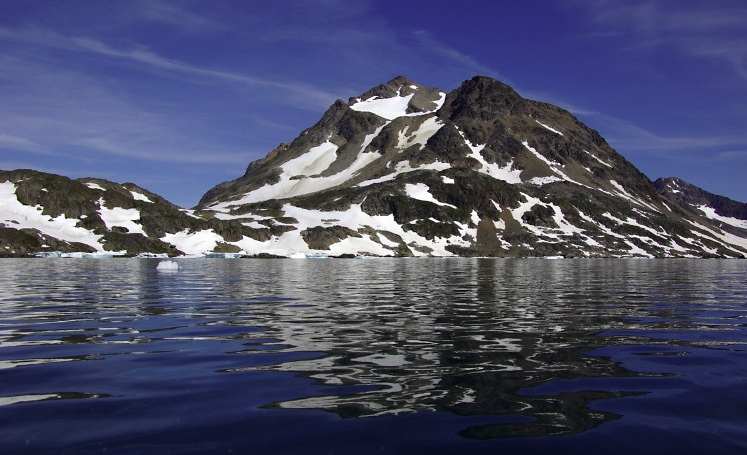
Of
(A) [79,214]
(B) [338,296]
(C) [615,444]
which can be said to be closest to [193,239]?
(A) [79,214]

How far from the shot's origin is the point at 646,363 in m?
16.0

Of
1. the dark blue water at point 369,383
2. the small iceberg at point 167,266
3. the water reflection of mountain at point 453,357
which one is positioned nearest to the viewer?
the dark blue water at point 369,383

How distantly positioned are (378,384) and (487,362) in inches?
156

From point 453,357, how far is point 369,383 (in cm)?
400

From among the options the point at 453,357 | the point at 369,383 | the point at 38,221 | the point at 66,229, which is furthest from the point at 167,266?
the point at 38,221

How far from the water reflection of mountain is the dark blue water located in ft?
0.22

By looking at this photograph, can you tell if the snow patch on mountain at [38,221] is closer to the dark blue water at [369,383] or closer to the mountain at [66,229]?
the mountain at [66,229]

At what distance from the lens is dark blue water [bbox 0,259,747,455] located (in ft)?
30.8

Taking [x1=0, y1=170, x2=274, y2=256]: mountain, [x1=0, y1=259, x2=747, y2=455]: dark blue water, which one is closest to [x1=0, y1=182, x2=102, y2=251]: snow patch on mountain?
[x1=0, y1=170, x2=274, y2=256]: mountain

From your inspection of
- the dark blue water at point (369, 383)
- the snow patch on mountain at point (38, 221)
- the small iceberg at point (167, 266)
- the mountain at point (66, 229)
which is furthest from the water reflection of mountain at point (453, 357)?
the snow patch on mountain at point (38, 221)

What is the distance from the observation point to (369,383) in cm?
1309

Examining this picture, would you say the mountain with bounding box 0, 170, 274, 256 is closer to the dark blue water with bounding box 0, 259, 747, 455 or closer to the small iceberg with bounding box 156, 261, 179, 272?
the small iceberg with bounding box 156, 261, 179, 272

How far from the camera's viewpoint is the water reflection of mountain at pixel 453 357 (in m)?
11.2

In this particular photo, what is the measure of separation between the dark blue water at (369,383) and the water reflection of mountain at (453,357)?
0.07m
